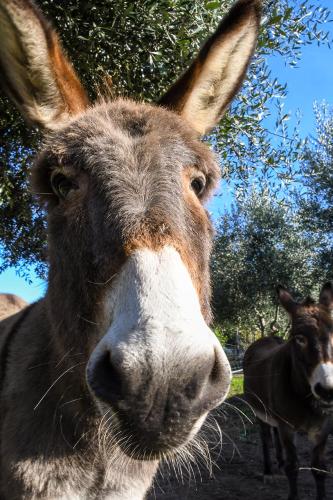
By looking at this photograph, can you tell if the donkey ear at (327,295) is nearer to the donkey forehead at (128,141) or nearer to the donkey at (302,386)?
the donkey at (302,386)

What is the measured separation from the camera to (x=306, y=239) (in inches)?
832

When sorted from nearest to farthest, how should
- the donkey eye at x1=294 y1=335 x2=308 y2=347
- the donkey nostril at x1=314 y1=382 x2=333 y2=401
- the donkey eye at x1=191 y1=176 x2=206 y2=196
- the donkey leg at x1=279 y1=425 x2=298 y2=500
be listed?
the donkey eye at x1=191 y1=176 x2=206 y2=196 → the donkey nostril at x1=314 y1=382 x2=333 y2=401 → the donkey leg at x1=279 y1=425 x2=298 y2=500 → the donkey eye at x1=294 y1=335 x2=308 y2=347

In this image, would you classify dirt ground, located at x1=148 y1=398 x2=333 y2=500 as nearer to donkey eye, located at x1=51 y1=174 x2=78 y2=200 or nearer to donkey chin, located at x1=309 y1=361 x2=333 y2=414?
donkey chin, located at x1=309 y1=361 x2=333 y2=414

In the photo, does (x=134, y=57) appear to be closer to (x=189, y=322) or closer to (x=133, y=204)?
(x=133, y=204)

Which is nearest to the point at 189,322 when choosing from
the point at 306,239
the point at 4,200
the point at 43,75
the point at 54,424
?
the point at 54,424

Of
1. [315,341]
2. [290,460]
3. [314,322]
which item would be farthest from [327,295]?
[290,460]

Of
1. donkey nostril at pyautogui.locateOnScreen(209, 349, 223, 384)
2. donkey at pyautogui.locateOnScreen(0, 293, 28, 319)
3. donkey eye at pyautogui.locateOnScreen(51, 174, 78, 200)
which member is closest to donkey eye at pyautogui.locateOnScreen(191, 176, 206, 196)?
donkey eye at pyautogui.locateOnScreen(51, 174, 78, 200)

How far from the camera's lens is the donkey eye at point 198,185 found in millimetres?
2441

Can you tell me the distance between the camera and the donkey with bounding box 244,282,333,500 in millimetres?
6215

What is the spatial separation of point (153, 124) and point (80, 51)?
150 inches

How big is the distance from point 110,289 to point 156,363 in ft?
1.42

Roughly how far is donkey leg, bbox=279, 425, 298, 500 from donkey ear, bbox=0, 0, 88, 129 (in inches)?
218

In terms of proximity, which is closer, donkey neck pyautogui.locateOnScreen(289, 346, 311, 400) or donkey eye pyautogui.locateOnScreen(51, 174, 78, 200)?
donkey eye pyautogui.locateOnScreen(51, 174, 78, 200)

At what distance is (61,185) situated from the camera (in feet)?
7.57
